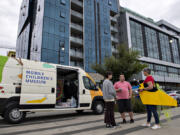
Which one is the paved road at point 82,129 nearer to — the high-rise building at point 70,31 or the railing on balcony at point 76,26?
the high-rise building at point 70,31

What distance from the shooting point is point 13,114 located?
5.97 m

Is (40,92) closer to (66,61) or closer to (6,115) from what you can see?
(6,115)

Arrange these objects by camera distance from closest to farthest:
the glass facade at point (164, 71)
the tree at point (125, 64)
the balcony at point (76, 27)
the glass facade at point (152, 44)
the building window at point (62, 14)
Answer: the tree at point (125, 64) < the building window at point (62, 14) < the balcony at point (76, 27) < the glass facade at point (152, 44) < the glass facade at point (164, 71)

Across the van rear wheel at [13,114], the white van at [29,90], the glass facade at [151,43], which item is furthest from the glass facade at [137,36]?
the van rear wheel at [13,114]

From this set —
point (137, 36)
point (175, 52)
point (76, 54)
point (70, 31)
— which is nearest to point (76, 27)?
A: point (70, 31)

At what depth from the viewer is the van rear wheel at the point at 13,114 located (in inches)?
228

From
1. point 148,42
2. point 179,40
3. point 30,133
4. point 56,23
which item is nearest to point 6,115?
point 30,133

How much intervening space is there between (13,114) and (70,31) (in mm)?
27450

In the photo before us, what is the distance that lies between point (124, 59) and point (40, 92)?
1423cm

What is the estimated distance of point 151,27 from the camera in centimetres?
4919

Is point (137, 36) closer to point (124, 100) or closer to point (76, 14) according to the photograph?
point (76, 14)

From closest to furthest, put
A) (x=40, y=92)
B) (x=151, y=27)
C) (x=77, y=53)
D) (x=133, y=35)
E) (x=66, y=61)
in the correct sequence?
(x=40, y=92) → (x=66, y=61) → (x=77, y=53) → (x=133, y=35) → (x=151, y=27)

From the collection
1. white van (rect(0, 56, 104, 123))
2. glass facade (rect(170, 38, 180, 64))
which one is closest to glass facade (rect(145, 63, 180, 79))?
glass facade (rect(170, 38, 180, 64))

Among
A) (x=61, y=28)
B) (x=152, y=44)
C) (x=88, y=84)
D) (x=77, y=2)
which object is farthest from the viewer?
(x=152, y=44)
